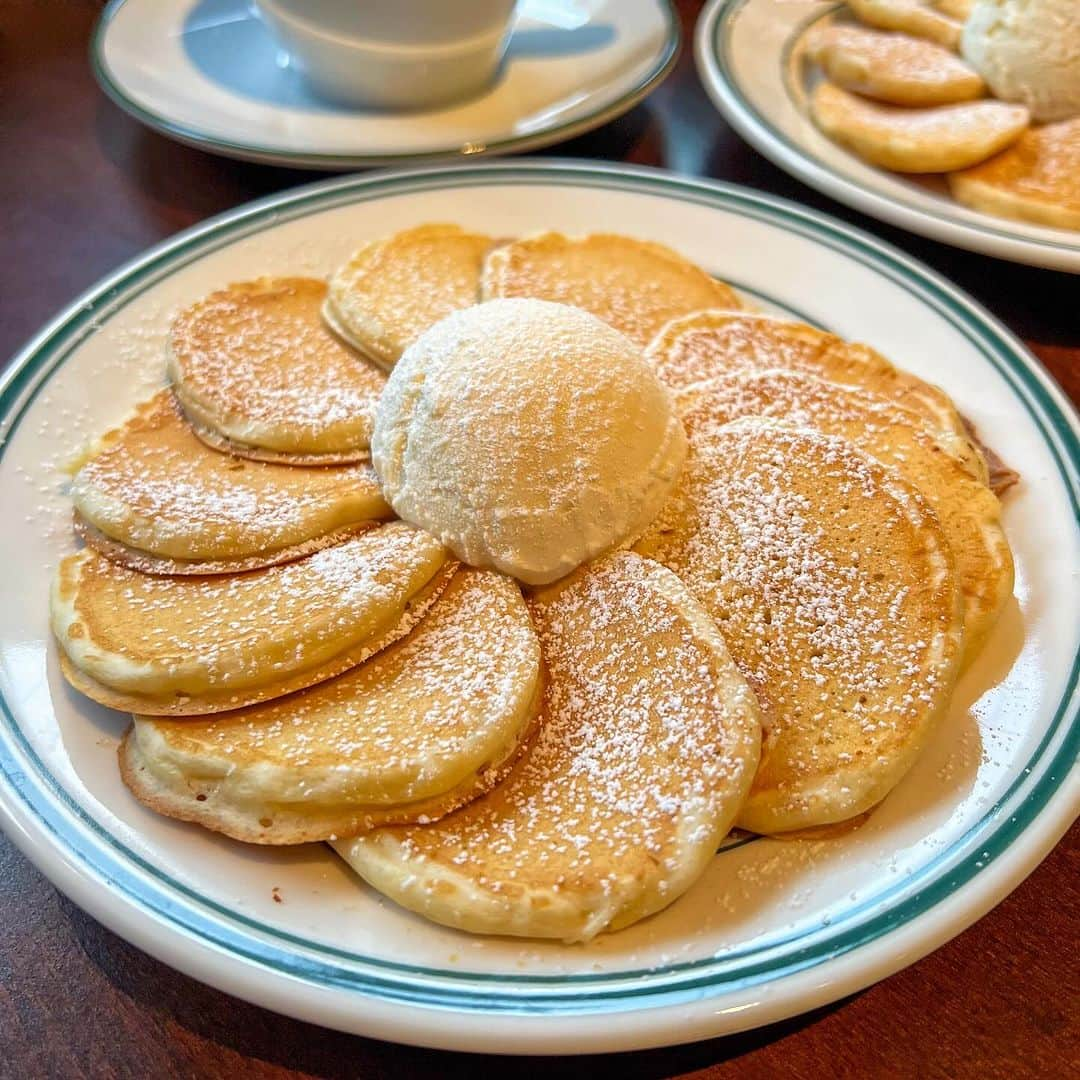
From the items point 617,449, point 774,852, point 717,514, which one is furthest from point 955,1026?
point 617,449

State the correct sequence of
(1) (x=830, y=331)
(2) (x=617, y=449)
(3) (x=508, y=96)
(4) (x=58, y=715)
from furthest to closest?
1. (3) (x=508, y=96)
2. (1) (x=830, y=331)
3. (2) (x=617, y=449)
4. (4) (x=58, y=715)

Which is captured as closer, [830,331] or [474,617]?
[474,617]

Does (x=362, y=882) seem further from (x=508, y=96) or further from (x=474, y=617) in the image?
(x=508, y=96)

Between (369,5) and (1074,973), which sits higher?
(369,5)

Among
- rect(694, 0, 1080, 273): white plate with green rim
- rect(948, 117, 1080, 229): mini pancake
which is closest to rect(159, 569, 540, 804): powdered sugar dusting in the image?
rect(694, 0, 1080, 273): white plate with green rim

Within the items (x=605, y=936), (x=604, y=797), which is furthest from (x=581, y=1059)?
(x=604, y=797)

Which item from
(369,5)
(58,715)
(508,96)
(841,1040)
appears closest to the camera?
(841,1040)

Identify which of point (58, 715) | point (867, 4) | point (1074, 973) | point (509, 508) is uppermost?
point (867, 4)

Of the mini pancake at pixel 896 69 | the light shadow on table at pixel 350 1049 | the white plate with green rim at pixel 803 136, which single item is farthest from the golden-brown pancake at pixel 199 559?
the mini pancake at pixel 896 69
